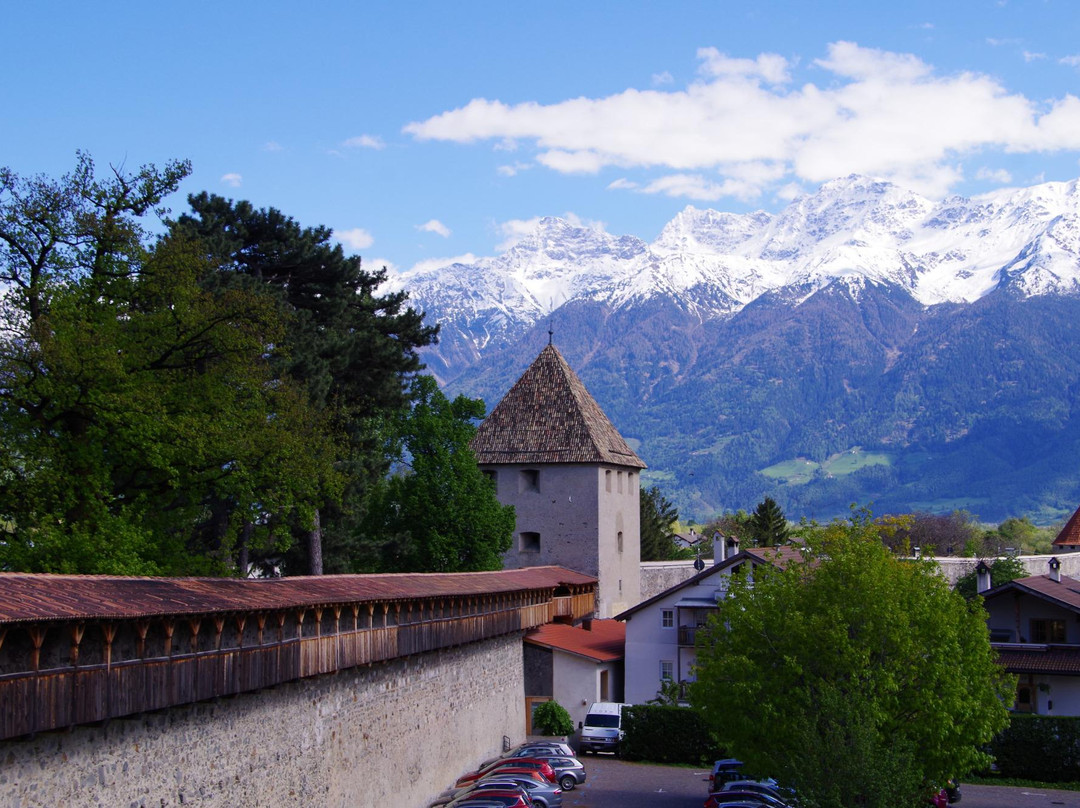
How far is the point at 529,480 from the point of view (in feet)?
Result: 184

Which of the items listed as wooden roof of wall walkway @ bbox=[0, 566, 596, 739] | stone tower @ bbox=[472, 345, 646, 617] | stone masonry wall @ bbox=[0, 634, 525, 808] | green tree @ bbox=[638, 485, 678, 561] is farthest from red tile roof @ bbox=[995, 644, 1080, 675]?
green tree @ bbox=[638, 485, 678, 561]

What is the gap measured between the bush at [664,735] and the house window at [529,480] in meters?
15.9

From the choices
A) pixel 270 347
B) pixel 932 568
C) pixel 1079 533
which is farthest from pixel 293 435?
pixel 1079 533

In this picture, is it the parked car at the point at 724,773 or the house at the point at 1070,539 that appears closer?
the parked car at the point at 724,773

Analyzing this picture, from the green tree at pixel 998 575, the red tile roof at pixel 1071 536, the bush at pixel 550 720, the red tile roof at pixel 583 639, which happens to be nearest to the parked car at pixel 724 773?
the bush at pixel 550 720

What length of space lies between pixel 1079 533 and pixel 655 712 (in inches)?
2105

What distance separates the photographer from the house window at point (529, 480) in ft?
183

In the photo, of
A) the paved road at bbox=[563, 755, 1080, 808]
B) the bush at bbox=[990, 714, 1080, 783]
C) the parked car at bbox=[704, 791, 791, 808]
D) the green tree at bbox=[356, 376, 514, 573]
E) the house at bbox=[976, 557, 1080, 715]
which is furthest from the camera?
the green tree at bbox=[356, 376, 514, 573]

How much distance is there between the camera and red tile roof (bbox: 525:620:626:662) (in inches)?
1746

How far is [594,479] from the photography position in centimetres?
5506

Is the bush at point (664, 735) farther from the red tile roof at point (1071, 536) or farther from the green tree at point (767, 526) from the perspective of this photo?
the red tile roof at point (1071, 536)

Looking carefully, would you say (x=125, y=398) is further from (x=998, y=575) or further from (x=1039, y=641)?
(x=998, y=575)

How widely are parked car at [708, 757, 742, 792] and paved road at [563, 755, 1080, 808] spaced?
53 cm

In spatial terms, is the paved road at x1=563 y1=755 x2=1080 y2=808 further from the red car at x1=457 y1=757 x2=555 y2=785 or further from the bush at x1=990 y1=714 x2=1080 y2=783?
the bush at x1=990 y1=714 x2=1080 y2=783
